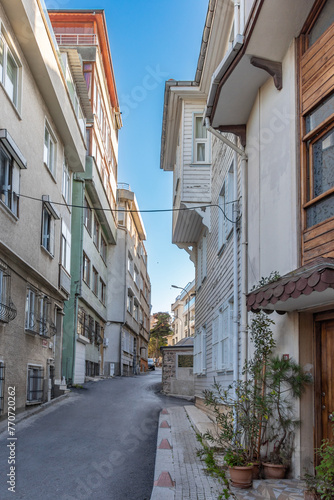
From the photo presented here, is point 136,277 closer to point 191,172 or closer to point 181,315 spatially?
point 191,172

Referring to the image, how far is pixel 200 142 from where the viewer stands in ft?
52.7

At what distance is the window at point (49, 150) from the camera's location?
1600 centimetres

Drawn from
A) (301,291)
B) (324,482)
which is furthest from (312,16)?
(324,482)

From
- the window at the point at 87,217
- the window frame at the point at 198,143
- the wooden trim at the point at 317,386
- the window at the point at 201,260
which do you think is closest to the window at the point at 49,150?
the window frame at the point at 198,143

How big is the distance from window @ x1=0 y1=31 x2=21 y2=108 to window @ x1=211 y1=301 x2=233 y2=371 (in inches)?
271

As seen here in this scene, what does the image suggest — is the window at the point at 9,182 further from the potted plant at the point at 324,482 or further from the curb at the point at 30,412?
the potted plant at the point at 324,482

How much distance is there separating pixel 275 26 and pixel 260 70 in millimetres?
1042

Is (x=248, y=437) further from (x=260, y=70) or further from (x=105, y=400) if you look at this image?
(x=105, y=400)

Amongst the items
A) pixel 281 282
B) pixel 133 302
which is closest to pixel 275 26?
pixel 281 282

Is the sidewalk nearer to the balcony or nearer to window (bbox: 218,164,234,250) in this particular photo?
window (bbox: 218,164,234,250)

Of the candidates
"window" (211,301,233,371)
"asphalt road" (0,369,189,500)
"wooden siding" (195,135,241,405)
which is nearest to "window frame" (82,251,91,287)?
"wooden siding" (195,135,241,405)

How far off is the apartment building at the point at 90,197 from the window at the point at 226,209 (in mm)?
8892

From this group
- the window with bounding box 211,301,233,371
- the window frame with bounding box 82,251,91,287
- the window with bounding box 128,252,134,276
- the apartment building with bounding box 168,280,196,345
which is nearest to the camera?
the window with bounding box 211,301,233,371

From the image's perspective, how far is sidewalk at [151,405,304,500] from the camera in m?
6.01
